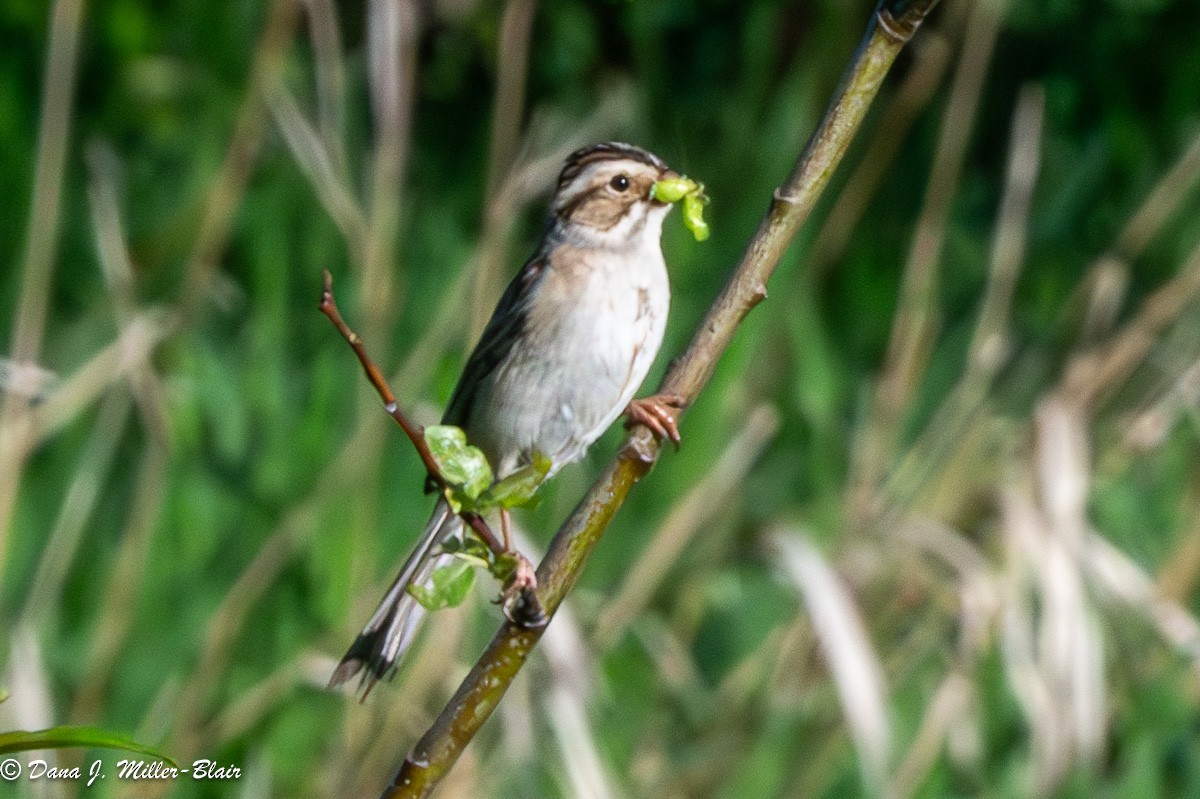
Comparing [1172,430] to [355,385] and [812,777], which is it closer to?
[812,777]

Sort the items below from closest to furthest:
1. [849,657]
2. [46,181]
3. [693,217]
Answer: [693,217], [46,181], [849,657]

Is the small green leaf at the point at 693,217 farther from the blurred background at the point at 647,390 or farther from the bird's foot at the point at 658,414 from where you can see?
the blurred background at the point at 647,390

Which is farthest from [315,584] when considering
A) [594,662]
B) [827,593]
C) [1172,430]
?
[1172,430]

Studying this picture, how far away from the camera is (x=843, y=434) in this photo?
3.00m

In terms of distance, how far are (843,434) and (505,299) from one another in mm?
1350

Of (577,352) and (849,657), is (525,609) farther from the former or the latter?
(849,657)

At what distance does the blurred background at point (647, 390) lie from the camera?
2344mm

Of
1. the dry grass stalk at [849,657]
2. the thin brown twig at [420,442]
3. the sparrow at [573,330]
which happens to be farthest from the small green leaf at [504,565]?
the dry grass stalk at [849,657]

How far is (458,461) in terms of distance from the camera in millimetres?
922

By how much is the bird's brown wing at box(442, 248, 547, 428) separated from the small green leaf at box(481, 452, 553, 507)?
2.55ft

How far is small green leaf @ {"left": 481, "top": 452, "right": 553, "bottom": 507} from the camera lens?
3.02 ft

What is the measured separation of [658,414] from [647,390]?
4.08ft

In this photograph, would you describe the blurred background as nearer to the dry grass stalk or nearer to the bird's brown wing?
the dry grass stalk

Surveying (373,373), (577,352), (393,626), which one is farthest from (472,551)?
(577,352)
